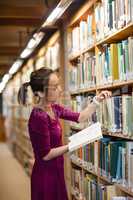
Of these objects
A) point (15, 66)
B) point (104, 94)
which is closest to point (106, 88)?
point (104, 94)

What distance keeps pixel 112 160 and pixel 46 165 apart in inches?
23.5

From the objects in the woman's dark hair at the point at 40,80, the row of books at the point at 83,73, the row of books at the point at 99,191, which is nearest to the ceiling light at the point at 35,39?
the row of books at the point at 83,73

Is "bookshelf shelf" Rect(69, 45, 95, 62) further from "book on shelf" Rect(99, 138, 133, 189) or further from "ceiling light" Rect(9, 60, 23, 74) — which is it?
"ceiling light" Rect(9, 60, 23, 74)

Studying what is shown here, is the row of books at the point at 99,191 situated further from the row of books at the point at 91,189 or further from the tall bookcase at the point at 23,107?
the tall bookcase at the point at 23,107

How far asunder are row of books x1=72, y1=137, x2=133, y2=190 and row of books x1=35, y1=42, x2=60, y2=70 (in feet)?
5.45

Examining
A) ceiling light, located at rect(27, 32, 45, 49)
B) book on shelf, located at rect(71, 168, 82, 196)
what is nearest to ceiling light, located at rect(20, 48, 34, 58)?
ceiling light, located at rect(27, 32, 45, 49)

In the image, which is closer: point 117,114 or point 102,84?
point 117,114

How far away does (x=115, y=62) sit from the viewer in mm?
2855

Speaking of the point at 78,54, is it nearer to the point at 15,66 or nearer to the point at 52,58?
the point at 52,58

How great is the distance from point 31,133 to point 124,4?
110 centimetres

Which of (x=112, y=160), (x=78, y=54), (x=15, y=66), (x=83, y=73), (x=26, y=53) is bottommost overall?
(x=112, y=160)

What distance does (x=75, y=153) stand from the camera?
164 inches

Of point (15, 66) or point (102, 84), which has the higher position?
point (15, 66)

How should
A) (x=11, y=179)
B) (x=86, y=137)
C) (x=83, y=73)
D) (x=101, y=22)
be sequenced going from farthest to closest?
(x=11, y=179) → (x=83, y=73) → (x=101, y=22) → (x=86, y=137)
